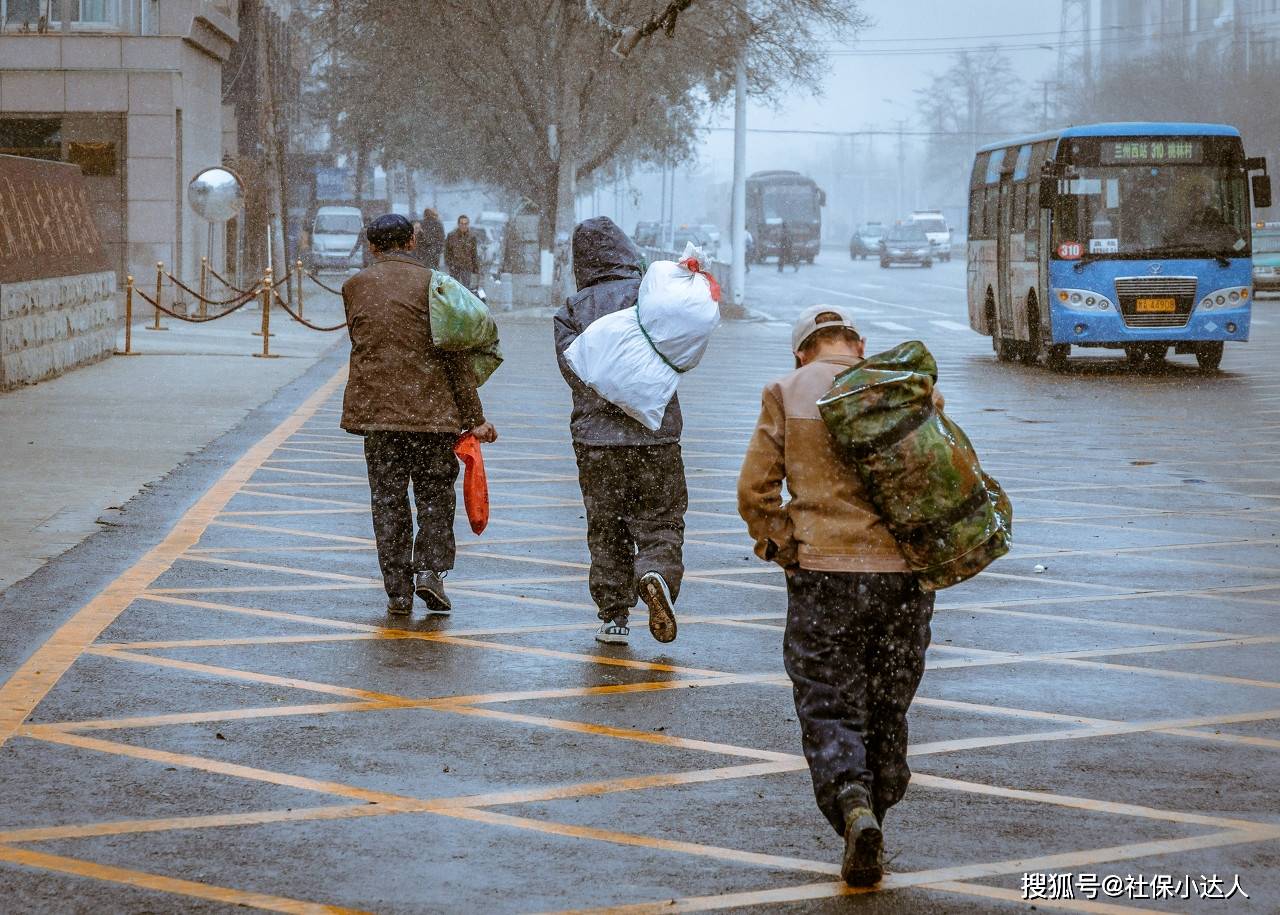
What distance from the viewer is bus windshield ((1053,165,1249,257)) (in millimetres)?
23953

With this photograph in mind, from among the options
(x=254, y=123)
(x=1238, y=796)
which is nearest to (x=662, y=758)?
(x=1238, y=796)

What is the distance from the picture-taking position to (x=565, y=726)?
6371mm

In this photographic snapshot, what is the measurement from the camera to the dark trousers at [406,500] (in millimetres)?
8055

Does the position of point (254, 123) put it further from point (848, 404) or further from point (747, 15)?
point (848, 404)

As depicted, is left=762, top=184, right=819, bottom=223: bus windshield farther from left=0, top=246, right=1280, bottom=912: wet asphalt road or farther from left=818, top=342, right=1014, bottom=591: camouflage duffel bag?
left=818, top=342, right=1014, bottom=591: camouflage duffel bag

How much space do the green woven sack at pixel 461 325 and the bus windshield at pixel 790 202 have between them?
75655 millimetres

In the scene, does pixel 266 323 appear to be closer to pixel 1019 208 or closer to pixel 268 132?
pixel 1019 208

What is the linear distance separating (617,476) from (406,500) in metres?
1.02

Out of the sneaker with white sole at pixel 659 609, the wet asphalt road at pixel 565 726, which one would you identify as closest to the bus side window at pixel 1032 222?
the wet asphalt road at pixel 565 726

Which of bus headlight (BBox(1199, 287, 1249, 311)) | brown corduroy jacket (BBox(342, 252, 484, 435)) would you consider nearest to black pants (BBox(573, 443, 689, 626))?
brown corduroy jacket (BBox(342, 252, 484, 435))

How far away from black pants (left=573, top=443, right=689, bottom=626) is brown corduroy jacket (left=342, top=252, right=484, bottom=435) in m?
0.63

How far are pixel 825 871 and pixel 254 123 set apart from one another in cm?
4380

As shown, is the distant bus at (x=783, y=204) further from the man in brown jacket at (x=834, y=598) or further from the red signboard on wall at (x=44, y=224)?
the man in brown jacket at (x=834, y=598)

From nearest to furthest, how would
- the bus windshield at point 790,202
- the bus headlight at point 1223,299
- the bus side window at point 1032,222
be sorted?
the bus headlight at point 1223,299 → the bus side window at point 1032,222 → the bus windshield at point 790,202
